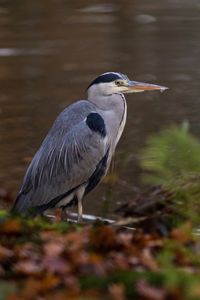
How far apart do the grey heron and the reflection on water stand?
27 centimetres

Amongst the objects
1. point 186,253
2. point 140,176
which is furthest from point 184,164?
point 140,176

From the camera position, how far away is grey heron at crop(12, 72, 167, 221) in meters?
7.24

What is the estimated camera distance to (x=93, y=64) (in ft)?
47.3

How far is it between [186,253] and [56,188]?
2940 mm

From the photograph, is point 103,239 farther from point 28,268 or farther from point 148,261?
point 28,268

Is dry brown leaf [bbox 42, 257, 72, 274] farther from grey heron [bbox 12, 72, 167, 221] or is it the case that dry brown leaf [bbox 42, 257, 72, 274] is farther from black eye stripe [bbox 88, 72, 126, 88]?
black eye stripe [bbox 88, 72, 126, 88]

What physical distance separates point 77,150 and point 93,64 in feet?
23.3

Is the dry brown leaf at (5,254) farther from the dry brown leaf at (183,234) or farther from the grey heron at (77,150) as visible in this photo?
the grey heron at (77,150)

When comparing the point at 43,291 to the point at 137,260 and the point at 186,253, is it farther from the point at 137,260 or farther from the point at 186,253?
the point at 186,253

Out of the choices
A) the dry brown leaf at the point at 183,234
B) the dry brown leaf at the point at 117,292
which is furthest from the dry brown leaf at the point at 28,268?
the dry brown leaf at the point at 183,234

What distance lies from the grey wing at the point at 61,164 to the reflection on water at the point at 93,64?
27cm

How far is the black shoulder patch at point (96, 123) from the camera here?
293 inches

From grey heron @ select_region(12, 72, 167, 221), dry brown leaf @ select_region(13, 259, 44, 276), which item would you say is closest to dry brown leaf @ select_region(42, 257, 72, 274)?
dry brown leaf @ select_region(13, 259, 44, 276)

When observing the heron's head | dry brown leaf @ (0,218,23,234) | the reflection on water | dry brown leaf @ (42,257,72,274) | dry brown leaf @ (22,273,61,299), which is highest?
dry brown leaf @ (22,273,61,299)
